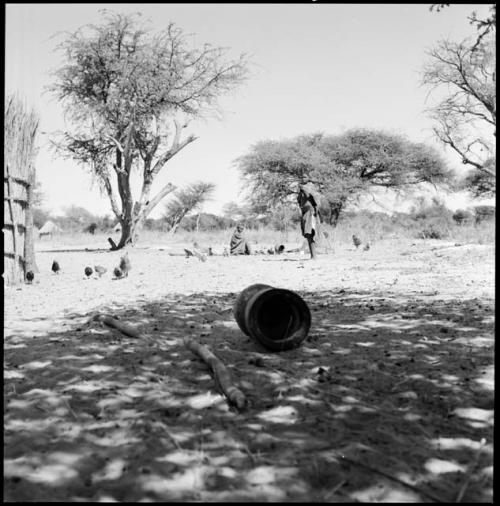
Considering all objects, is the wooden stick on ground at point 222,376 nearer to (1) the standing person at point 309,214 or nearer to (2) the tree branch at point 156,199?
(1) the standing person at point 309,214

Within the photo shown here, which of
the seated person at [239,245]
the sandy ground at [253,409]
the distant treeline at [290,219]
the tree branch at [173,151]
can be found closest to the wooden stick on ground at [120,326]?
the sandy ground at [253,409]

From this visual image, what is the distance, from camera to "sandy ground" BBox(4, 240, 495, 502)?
7.63ft

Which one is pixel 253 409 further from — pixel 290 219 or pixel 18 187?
pixel 290 219

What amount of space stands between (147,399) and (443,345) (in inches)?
109

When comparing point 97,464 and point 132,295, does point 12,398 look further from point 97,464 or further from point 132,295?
point 132,295

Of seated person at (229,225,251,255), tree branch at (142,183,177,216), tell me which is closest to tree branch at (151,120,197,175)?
tree branch at (142,183,177,216)

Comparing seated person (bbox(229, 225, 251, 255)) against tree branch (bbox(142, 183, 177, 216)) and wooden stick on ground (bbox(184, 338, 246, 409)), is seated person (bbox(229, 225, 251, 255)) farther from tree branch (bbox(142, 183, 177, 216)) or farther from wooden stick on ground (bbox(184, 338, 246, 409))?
wooden stick on ground (bbox(184, 338, 246, 409))

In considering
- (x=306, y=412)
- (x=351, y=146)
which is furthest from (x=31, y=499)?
(x=351, y=146)

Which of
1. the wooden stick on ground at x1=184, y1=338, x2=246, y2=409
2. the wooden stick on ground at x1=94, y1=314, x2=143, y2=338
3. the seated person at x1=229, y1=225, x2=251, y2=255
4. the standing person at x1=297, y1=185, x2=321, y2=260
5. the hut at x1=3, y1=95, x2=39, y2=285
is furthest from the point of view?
the seated person at x1=229, y1=225, x2=251, y2=255

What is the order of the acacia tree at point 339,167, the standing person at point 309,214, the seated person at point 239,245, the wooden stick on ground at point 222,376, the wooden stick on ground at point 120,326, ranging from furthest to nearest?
the acacia tree at point 339,167 < the seated person at point 239,245 < the standing person at point 309,214 < the wooden stick on ground at point 120,326 < the wooden stick on ground at point 222,376

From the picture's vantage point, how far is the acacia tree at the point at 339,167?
31578 millimetres

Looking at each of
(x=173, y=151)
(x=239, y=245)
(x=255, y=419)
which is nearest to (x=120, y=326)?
(x=255, y=419)

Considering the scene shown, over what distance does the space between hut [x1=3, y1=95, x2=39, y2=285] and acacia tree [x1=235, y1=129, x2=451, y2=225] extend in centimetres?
2277

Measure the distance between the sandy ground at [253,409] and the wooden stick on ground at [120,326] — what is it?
0.27 ft
